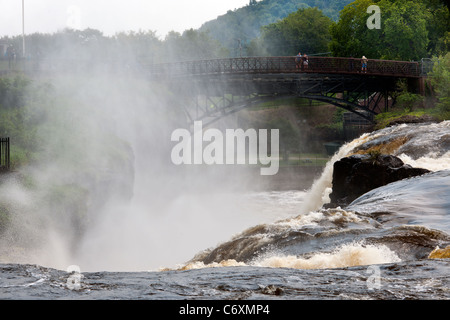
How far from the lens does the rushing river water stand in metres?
6.43

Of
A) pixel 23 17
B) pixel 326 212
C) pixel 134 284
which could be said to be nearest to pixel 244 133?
pixel 23 17

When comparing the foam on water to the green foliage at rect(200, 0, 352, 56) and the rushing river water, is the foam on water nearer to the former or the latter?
the rushing river water

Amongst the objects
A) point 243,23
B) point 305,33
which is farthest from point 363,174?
point 243,23

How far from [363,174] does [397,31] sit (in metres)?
36.3

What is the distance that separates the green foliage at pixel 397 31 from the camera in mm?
49594

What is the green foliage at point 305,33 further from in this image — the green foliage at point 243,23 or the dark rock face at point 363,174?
the dark rock face at point 363,174

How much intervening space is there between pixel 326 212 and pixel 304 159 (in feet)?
145

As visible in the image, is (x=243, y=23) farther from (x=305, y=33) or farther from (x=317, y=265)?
(x=317, y=265)

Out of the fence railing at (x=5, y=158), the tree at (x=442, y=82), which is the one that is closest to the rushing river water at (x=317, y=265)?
the fence railing at (x=5, y=158)

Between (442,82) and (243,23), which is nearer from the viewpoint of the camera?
(442,82)

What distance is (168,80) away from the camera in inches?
1683

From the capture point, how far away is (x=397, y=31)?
50.5 metres

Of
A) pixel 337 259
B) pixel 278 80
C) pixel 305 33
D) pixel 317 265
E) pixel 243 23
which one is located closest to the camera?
pixel 317 265

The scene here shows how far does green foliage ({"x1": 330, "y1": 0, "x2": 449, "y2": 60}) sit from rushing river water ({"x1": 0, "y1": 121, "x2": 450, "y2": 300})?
123ft
